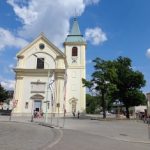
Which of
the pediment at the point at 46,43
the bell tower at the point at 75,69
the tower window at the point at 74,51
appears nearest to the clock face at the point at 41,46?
the pediment at the point at 46,43

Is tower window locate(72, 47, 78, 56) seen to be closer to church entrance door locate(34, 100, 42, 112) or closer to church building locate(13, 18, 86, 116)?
church building locate(13, 18, 86, 116)

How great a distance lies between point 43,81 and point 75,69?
1179cm

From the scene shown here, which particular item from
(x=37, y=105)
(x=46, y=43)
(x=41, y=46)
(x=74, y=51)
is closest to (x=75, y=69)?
(x=74, y=51)

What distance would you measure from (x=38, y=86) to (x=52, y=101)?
626 cm

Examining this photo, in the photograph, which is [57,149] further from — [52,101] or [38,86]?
[38,86]

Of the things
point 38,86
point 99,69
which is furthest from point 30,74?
point 99,69

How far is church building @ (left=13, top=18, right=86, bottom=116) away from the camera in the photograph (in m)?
60.7

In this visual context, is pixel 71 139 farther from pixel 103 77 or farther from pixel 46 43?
pixel 46 43

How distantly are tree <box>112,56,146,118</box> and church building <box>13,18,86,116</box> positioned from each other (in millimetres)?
10337

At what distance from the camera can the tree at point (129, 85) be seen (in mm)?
55250

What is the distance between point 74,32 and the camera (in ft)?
252

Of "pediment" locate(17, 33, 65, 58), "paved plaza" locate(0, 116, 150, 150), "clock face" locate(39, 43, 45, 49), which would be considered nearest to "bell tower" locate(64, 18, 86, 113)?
"pediment" locate(17, 33, 65, 58)

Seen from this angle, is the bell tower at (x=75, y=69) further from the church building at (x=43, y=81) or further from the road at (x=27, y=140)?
the road at (x=27, y=140)

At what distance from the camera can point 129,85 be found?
5597 cm
